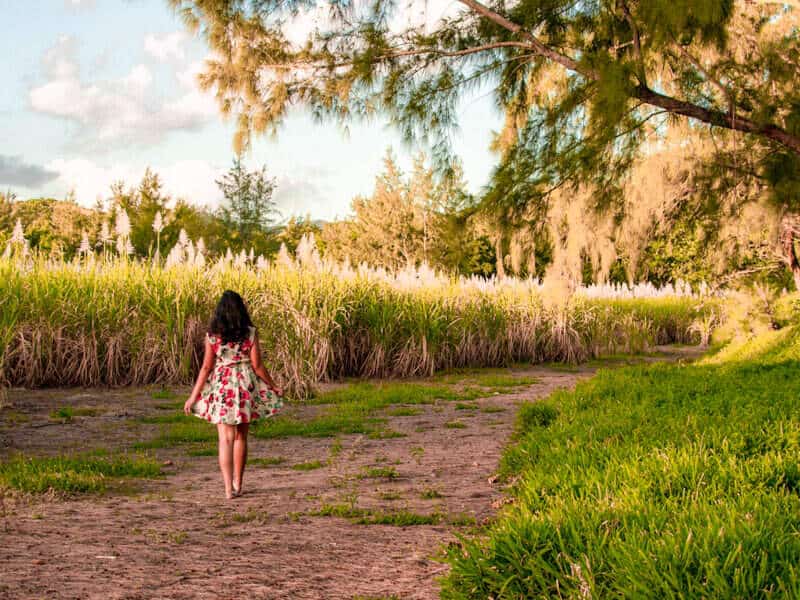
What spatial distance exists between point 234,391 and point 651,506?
286 centimetres

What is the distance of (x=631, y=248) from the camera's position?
870 centimetres

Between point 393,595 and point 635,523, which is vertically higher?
point 635,523

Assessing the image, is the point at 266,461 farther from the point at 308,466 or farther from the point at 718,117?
the point at 718,117

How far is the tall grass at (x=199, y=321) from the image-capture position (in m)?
9.32

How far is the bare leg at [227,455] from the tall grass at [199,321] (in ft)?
13.4

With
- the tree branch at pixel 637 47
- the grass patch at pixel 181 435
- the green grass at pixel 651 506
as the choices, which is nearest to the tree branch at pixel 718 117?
the tree branch at pixel 637 47

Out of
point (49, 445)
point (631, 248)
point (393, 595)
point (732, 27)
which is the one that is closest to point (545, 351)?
point (631, 248)

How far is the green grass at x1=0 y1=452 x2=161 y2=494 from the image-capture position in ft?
15.1

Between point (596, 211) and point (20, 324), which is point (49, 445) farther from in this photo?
point (596, 211)

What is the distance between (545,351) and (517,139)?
21.6 feet

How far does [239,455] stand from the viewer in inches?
189

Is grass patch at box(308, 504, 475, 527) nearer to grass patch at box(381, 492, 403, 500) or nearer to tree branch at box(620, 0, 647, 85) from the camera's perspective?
grass patch at box(381, 492, 403, 500)

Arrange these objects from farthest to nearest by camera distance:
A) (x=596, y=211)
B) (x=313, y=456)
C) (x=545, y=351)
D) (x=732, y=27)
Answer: (x=545, y=351) → (x=732, y=27) → (x=596, y=211) → (x=313, y=456)

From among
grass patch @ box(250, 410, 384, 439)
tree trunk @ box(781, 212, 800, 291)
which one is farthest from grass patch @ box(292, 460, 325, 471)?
tree trunk @ box(781, 212, 800, 291)
